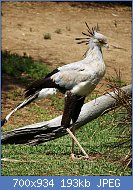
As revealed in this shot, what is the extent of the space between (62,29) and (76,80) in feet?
43.8

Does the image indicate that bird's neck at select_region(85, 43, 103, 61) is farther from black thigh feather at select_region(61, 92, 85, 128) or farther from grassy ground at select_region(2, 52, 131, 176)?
grassy ground at select_region(2, 52, 131, 176)

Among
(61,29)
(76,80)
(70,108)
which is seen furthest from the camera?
(61,29)

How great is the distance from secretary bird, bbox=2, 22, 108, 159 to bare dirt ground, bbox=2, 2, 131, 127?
7796 mm

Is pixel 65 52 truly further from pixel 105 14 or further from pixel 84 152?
pixel 84 152

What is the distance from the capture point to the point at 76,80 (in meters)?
7.43

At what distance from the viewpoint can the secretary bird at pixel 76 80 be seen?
291 inches

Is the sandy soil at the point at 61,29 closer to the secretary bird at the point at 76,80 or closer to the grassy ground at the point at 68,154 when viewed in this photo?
the grassy ground at the point at 68,154

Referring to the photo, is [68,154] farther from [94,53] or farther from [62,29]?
[62,29]

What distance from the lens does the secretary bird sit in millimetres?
7379

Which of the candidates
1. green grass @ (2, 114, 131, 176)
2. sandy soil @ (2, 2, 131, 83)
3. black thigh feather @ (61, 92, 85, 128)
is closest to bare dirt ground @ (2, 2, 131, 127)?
sandy soil @ (2, 2, 131, 83)

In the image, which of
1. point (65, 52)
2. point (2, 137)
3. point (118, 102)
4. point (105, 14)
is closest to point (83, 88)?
point (118, 102)

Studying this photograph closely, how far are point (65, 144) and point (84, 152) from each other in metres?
1.35

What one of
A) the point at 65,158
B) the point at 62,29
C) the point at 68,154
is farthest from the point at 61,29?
the point at 65,158

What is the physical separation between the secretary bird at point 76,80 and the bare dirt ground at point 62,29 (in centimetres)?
780
